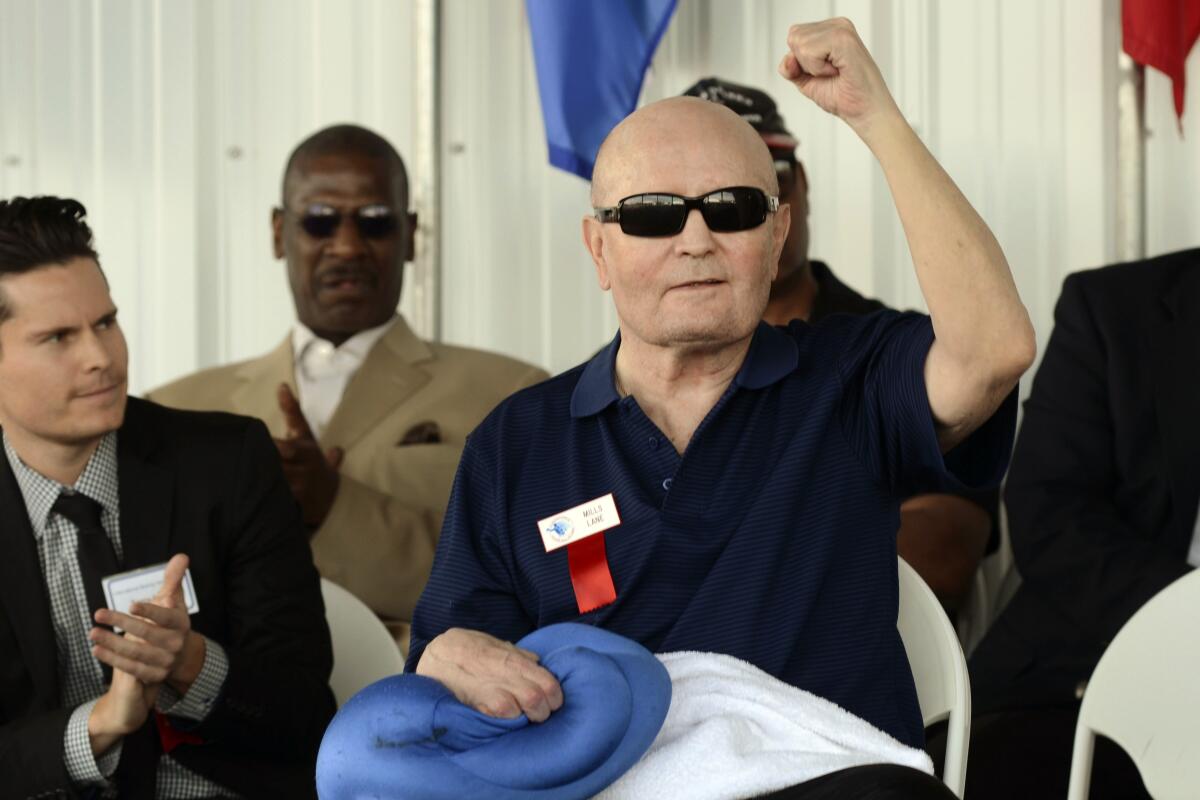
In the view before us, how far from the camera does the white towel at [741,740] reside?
1.87 m

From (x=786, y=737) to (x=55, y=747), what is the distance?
126cm

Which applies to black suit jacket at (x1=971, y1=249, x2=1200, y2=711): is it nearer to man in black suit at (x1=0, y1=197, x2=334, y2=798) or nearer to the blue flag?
A: man in black suit at (x1=0, y1=197, x2=334, y2=798)

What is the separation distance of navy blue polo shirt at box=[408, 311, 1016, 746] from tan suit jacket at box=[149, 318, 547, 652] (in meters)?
1.46

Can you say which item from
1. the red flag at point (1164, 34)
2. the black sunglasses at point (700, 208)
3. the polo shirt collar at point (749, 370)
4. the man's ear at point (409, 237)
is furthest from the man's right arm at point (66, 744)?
the red flag at point (1164, 34)

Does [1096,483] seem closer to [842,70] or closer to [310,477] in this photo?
[842,70]

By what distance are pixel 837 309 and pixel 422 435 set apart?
108 cm

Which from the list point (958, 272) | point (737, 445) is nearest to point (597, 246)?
point (737, 445)

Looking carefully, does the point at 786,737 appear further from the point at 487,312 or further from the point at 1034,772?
the point at 487,312

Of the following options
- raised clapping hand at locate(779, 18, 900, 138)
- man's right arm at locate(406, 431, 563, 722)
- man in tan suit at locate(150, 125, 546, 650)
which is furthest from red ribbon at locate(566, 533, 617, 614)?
man in tan suit at locate(150, 125, 546, 650)

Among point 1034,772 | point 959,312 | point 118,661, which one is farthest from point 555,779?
point 1034,772

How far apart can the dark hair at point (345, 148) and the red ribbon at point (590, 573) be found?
2.39 m

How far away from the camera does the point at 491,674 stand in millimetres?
1896

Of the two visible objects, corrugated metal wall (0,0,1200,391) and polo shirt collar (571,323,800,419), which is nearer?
polo shirt collar (571,323,800,419)

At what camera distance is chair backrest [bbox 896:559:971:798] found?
2283 mm
